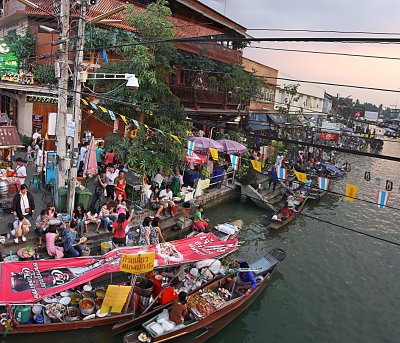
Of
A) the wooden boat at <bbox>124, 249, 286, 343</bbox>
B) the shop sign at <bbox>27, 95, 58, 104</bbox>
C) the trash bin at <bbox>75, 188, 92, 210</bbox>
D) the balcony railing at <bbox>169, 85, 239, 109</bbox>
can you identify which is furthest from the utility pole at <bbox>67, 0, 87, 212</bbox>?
the balcony railing at <bbox>169, 85, 239, 109</bbox>

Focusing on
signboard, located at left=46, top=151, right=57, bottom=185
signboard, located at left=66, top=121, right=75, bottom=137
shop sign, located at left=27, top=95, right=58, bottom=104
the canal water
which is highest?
shop sign, located at left=27, top=95, right=58, bottom=104

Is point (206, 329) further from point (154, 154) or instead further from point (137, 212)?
point (154, 154)

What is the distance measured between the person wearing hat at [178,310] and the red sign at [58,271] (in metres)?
1.18

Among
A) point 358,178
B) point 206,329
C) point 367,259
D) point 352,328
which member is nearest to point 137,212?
point 206,329

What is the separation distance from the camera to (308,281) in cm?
1415

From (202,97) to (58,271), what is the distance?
17996 millimetres

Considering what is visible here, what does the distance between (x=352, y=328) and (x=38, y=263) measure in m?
9.71

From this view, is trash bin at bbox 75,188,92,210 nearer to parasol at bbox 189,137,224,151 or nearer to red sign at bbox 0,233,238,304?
red sign at bbox 0,233,238,304

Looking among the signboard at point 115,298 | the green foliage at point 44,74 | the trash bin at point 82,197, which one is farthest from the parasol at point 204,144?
the signboard at point 115,298

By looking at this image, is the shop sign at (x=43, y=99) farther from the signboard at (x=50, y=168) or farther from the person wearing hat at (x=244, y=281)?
the person wearing hat at (x=244, y=281)

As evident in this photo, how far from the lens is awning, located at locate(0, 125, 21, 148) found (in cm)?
1392

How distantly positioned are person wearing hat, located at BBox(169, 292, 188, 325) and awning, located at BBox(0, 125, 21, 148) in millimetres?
9380

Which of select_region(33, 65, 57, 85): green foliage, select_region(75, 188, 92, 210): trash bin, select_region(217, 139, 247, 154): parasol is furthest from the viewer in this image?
select_region(217, 139, 247, 154): parasol

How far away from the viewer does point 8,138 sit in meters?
14.1
